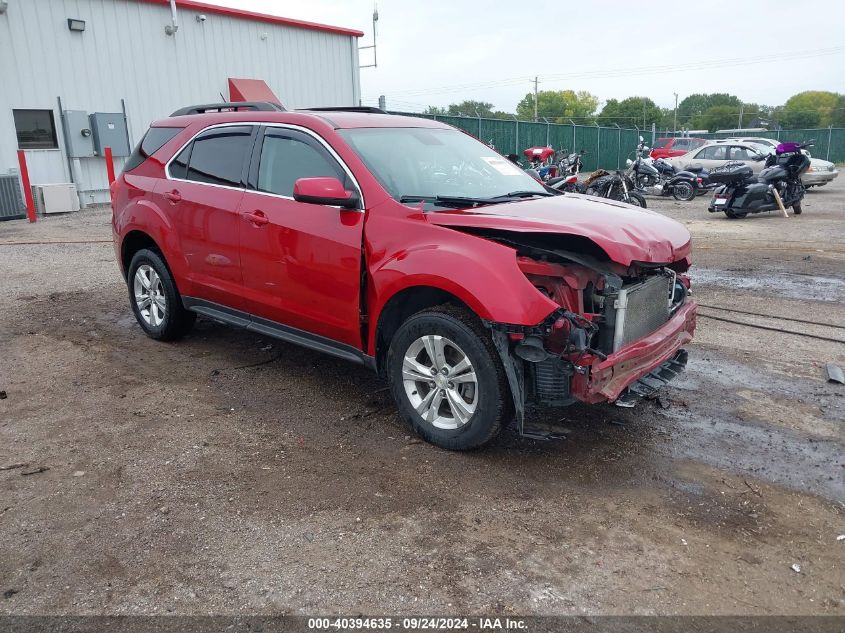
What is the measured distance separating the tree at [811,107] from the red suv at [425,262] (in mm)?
107334

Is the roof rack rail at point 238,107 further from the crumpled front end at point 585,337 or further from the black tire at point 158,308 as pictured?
the crumpled front end at point 585,337

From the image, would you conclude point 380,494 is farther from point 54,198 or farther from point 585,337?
point 54,198

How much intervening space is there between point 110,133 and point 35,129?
5.56 ft

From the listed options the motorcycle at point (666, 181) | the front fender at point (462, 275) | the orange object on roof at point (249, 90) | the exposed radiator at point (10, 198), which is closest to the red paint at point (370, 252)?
the front fender at point (462, 275)

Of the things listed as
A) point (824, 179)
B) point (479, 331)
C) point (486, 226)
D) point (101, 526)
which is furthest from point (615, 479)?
point (824, 179)

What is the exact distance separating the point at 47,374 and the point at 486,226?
371cm

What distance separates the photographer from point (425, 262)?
372 cm

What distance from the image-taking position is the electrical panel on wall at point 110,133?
17141mm

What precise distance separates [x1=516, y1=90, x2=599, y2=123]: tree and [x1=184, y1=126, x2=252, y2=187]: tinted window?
125813 millimetres

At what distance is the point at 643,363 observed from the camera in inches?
150

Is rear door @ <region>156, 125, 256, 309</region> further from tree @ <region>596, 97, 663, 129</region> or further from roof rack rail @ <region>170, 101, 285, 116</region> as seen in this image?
tree @ <region>596, 97, 663, 129</region>

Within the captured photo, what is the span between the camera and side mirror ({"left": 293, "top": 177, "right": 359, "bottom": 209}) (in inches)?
154

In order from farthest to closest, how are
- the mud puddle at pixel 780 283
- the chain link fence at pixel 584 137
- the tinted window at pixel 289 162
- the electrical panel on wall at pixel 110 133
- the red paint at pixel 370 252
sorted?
the chain link fence at pixel 584 137 → the electrical panel on wall at pixel 110 133 → the mud puddle at pixel 780 283 → the tinted window at pixel 289 162 → the red paint at pixel 370 252

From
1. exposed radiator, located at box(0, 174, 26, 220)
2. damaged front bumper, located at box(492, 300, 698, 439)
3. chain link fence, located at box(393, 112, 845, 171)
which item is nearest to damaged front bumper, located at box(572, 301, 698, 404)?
damaged front bumper, located at box(492, 300, 698, 439)
